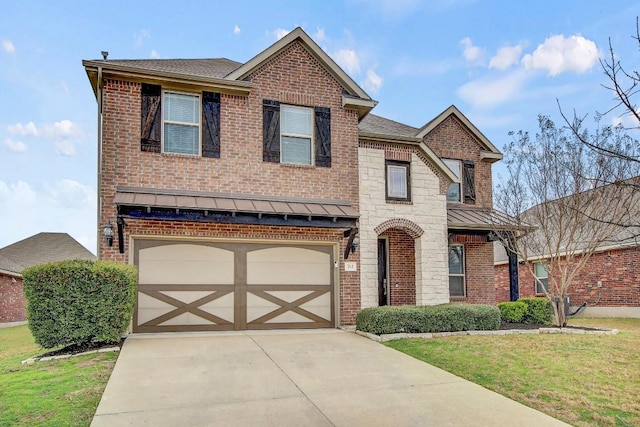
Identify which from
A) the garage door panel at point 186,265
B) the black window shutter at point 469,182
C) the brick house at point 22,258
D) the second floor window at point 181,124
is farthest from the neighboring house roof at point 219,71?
the brick house at point 22,258

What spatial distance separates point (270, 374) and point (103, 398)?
2.35m

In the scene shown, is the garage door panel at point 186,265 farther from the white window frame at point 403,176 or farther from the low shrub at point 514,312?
the low shrub at point 514,312

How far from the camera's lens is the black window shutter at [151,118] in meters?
11.3

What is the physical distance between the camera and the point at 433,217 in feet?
46.6

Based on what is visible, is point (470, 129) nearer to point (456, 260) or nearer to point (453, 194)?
point (453, 194)

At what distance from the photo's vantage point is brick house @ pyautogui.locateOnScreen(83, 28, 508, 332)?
11148mm

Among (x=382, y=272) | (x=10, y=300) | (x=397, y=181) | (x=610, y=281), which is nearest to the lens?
(x=397, y=181)

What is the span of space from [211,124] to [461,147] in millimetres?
9415

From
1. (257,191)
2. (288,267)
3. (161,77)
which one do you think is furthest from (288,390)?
(161,77)

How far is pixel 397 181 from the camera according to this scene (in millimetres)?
14148

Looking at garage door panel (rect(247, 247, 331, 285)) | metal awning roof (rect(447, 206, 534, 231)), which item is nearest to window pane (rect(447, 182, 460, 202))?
metal awning roof (rect(447, 206, 534, 231))

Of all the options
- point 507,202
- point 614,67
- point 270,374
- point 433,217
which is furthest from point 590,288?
point 614,67

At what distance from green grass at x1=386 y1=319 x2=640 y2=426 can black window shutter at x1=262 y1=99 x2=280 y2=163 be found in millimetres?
5368

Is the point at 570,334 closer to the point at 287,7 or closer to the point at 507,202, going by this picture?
the point at 507,202
